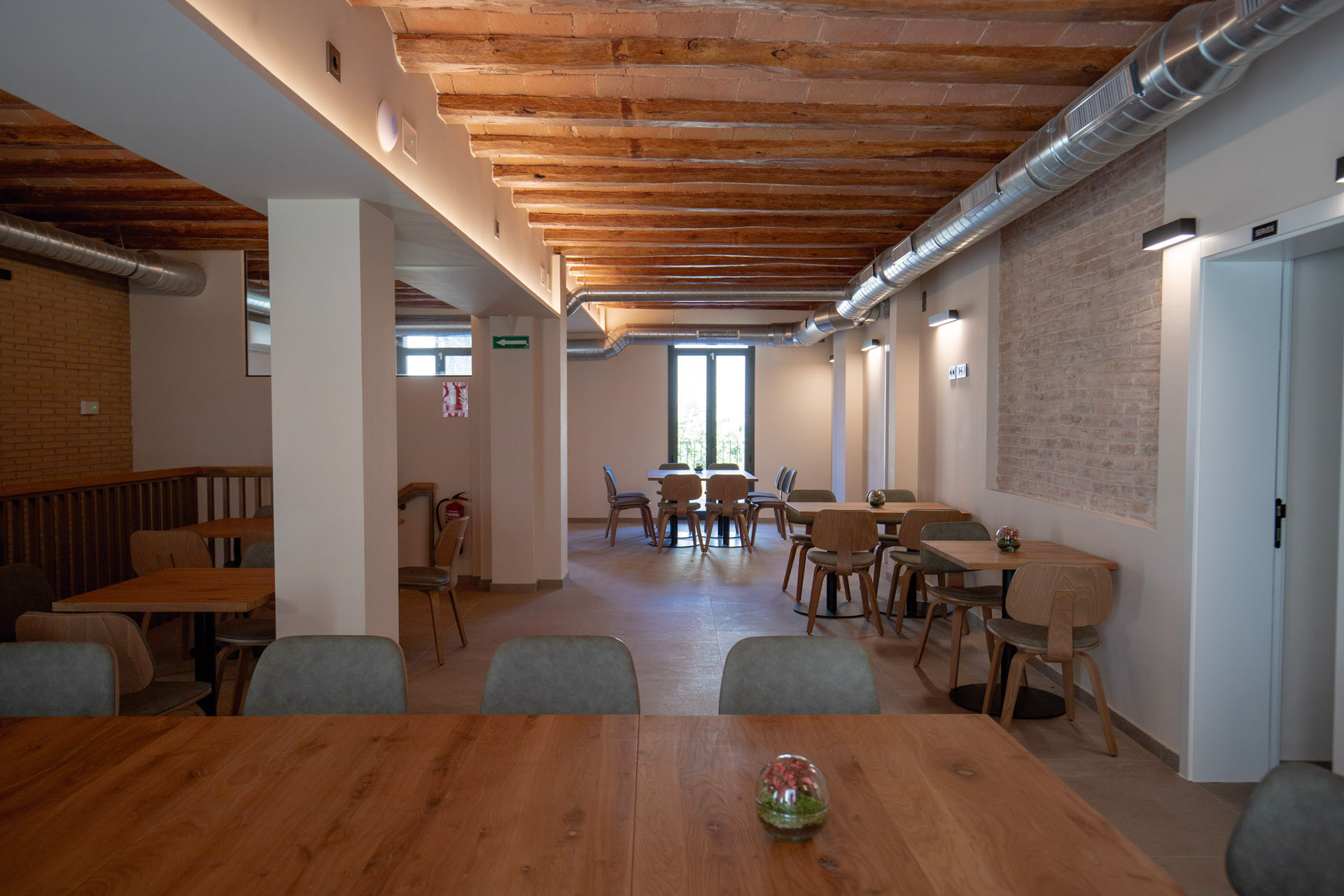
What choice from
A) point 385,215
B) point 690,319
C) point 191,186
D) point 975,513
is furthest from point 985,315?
point 690,319

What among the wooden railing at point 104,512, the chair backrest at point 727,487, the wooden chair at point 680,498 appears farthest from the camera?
the wooden chair at point 680,498

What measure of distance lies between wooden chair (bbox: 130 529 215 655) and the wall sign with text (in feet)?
10.3

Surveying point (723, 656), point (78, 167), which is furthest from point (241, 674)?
point (78, 167)

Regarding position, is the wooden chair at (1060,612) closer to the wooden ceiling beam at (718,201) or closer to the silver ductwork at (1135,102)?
the silver ductwork at (1135,102)

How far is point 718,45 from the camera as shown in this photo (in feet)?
10.9

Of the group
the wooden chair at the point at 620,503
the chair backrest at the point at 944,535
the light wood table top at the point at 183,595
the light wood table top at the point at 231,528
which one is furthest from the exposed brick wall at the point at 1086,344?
the wooden chair at the point at 620,503

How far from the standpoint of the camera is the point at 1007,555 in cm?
440

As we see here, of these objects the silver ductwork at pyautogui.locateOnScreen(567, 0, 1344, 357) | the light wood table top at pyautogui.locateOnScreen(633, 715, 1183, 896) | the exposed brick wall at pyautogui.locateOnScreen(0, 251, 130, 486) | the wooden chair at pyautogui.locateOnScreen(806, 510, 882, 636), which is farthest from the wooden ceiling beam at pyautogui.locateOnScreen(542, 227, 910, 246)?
the light wood table top at pyautogui.locateOnScreen(633, 715, 1183, 896)

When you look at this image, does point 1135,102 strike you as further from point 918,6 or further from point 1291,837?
point 1291,837

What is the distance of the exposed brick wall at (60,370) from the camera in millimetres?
6090

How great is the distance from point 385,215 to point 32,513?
3.54 meters

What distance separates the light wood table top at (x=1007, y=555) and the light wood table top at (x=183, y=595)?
349cm

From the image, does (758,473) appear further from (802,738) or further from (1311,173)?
(802,738)

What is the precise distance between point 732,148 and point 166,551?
161 inches
